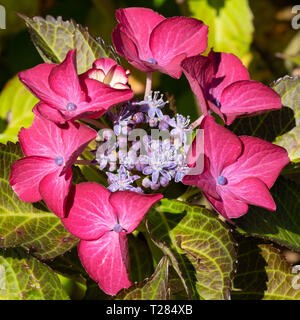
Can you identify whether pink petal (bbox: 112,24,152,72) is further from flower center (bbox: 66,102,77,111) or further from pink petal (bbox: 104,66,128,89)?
flower center (bbox: 66,102,77,111)

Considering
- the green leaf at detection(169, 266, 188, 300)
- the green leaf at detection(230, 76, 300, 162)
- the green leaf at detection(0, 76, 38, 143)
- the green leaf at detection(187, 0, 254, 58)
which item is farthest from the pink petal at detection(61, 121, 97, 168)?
the green leaf at detection(187, 0, 254, 58)

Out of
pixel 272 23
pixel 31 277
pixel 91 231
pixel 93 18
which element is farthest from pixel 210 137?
pixel 272 23

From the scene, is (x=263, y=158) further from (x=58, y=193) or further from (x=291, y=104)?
(x=58, y=193)

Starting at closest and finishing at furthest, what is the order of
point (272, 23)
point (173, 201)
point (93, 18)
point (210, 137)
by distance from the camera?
point (210, 137) < point (173, 201) < point (93, 18) < point (272, 23)
